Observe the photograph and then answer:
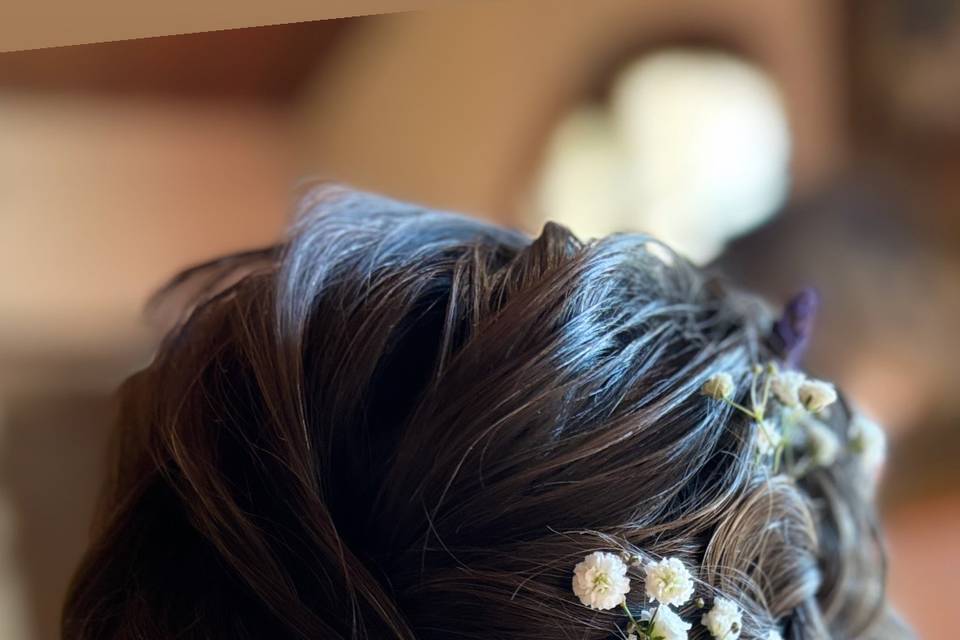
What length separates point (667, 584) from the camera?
43cm

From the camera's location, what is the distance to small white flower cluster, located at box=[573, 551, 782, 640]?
428 mm

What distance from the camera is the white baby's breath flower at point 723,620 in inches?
17.7

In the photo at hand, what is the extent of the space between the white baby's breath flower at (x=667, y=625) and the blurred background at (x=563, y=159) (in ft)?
2.59

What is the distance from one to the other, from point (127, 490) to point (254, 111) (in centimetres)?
99

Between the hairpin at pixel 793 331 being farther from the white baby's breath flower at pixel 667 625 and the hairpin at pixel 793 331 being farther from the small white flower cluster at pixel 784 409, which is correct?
the white baby's breath flower at pixel 667 625

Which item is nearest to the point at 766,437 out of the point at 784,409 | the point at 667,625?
the point at 784,409

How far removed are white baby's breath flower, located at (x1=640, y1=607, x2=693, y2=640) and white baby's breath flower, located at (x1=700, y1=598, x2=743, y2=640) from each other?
0.8 inches

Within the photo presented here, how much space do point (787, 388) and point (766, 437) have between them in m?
0.04

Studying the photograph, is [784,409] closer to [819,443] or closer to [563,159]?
[819,443]

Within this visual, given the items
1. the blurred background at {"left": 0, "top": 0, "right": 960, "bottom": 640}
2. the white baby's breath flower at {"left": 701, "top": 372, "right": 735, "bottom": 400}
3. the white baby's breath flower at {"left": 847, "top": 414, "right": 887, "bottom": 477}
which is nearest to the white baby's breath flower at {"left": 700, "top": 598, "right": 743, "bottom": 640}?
the white baby's breath flower at {"left": 701, "top": 372, "right": 735, "bottom": 400}

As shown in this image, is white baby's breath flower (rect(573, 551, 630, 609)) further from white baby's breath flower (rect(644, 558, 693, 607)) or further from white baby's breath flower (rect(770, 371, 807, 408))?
white baby's breath flower (rect(770, 371, 807, 408))

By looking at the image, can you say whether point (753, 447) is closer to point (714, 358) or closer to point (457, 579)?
point (714, 358)

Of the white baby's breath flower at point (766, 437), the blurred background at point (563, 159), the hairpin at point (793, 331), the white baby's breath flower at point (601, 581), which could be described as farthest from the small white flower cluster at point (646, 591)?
the blurred background at point (563, 159)

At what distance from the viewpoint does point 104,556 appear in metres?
0.50
